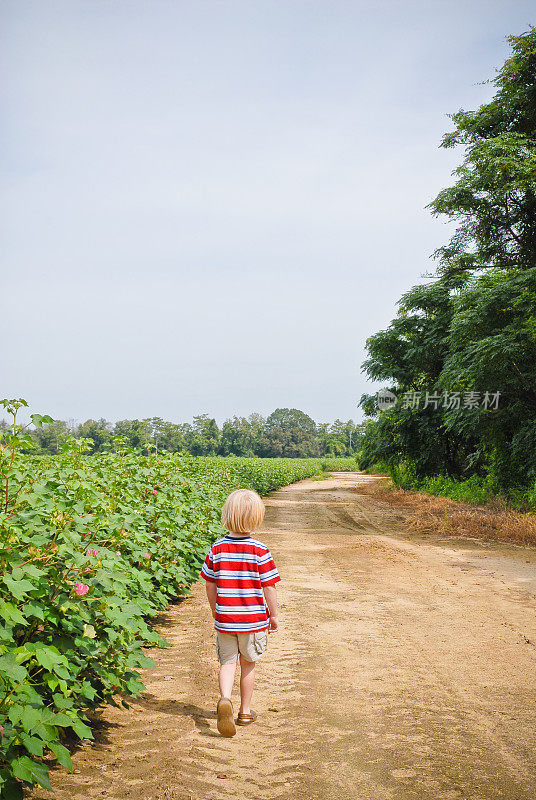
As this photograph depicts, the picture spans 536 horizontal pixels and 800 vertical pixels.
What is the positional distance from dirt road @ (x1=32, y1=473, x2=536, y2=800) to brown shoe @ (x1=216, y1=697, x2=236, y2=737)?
0.21ft

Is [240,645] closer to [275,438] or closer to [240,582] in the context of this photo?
[240,582]

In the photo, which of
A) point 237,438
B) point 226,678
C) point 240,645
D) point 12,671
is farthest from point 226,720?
point 237,438

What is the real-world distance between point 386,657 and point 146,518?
2.56 m

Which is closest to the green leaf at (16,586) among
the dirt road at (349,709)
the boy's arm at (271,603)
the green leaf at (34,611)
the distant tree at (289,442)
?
the green leaf at (34,611)

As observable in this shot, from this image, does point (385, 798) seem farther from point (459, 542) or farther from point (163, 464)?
point (459, 542)

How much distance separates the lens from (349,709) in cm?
421

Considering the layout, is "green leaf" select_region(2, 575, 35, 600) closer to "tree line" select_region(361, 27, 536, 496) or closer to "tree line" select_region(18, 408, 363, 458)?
"tree line" select_region(361, 27, 536, 496)

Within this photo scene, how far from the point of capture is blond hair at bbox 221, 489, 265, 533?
3947 millimetres

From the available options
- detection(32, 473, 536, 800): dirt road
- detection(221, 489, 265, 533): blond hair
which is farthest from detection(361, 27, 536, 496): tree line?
detection(221, 489, 265, 533): blond hair

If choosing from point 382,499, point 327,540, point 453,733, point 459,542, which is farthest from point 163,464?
point 382,499

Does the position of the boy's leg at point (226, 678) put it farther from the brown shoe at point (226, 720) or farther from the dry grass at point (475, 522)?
the dry grass at point (475, 522)

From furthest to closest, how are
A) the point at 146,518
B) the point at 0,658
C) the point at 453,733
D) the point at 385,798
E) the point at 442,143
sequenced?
1. the point at 442,143
2. the point at 146,518
3. the point at 453,733
4. the point at 385,798
5. the point at 0,658

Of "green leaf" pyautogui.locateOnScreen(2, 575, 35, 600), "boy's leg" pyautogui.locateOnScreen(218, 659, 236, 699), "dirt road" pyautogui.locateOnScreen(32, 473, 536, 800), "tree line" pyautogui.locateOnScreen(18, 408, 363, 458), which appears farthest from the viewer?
"tree line" pyautogui.locateOnScreen(18, 408, 363, 458)

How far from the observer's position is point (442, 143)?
20594 mm
